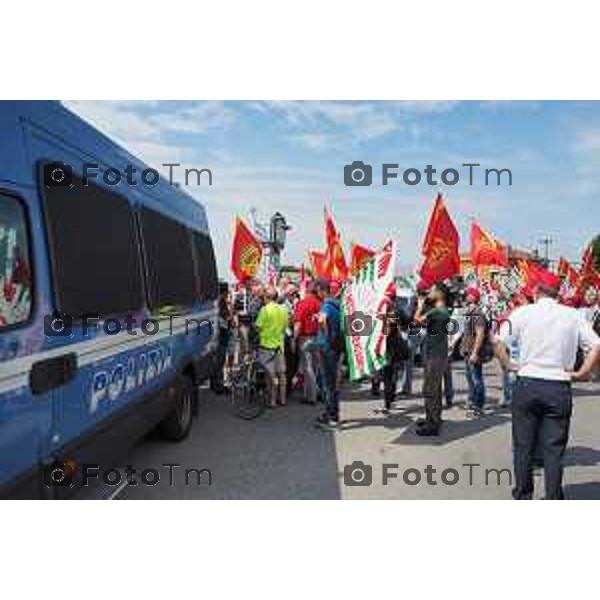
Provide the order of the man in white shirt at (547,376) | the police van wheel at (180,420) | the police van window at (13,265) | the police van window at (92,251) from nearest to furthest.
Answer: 1. the police van window at (13,265)
2. the police van window at (92,251)
3. the man in white shirt at (547,376)
4. the police van wheel at (180,420)

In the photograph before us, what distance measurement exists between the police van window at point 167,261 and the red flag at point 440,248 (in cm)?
277

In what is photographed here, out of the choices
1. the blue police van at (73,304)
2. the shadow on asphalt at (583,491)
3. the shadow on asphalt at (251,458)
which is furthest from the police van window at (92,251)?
the shadow on asphalt at (583,491)

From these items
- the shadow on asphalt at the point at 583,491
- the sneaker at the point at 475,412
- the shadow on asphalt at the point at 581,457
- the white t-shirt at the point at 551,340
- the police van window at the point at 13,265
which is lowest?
the sneaker at the point at 475,412

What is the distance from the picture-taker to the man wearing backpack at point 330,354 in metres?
8.28

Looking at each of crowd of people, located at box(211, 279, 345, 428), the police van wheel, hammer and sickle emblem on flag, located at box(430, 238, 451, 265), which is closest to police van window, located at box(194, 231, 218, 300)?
crowd of people, located at box(211, 279, 345, 428)

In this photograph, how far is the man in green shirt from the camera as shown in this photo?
9438 millimetres

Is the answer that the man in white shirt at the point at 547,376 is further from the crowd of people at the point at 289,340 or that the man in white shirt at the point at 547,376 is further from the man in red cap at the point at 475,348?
the man in red cap at the point at 475,348

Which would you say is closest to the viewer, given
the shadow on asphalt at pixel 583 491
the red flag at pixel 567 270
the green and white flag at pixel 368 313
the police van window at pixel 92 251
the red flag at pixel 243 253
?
the police van window at pixel 92 251

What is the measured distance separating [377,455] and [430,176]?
2.86 meters

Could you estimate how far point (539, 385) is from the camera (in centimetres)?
515

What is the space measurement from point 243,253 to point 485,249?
5.29 metres

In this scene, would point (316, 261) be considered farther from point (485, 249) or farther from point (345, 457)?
point (345, 457)

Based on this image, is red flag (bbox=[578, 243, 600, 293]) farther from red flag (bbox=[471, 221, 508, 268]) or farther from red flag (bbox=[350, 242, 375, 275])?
red flag (bbox=[350, 242, 375, 275])

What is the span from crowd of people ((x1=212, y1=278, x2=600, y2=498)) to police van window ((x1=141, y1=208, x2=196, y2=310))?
165 centimetres
